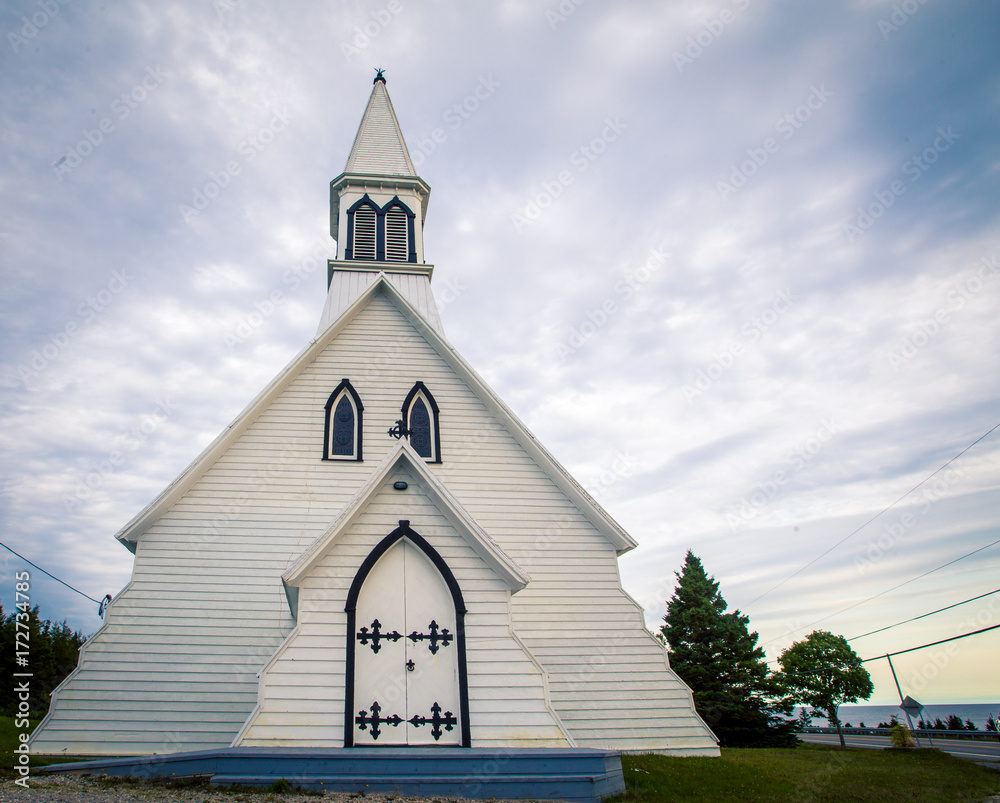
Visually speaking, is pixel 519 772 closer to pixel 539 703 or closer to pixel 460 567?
pixel 539 703

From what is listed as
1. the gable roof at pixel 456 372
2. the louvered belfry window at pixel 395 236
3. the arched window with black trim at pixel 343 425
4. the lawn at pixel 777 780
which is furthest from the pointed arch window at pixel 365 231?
the lawn at pixel 777 780

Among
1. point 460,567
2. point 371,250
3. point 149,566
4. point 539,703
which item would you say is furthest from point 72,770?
point 371,250

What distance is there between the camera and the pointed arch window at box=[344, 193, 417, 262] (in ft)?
58.3

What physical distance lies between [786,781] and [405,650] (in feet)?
20.5

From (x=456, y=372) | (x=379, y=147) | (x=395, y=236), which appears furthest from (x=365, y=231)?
(x=456, y=372)

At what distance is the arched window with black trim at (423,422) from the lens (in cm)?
1313

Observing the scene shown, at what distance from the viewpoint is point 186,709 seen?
997 centimetres

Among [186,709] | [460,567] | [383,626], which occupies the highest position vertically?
[460,567]

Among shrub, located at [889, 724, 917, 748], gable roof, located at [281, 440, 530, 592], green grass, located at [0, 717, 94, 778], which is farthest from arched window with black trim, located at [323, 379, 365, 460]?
shrub, located at [889, 724, 917, 748]

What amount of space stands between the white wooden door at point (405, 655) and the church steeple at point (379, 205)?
1067cm

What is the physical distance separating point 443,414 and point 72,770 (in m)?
8.51

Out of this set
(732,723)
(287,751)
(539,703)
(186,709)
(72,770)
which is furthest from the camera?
(732,723)

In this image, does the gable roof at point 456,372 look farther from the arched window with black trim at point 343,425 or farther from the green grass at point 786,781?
the green grass at point 786,781

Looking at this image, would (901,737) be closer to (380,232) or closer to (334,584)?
(334,584)
